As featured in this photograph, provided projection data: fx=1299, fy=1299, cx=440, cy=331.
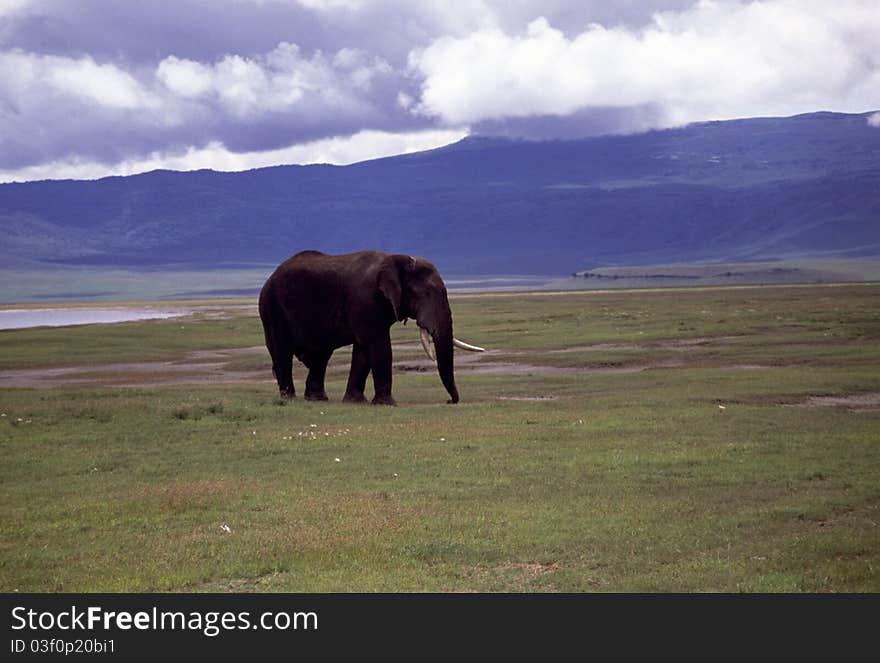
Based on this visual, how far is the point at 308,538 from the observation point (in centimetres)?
1395

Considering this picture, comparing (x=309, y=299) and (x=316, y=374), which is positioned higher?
(x=309, y=299)

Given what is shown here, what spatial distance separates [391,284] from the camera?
28500mm

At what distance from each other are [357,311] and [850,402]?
35.4 ft

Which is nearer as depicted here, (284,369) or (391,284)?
(391,284)

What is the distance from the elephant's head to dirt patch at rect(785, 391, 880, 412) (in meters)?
7.26

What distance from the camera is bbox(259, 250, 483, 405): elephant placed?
28.5 m

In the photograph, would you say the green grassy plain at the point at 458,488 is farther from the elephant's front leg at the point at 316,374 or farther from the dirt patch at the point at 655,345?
the dirt patch at the point at 655,345

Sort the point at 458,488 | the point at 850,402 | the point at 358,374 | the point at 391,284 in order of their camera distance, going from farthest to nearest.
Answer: the point at 358,374 → the point at 391,284 → the point at 850,402 → the point at 458,488

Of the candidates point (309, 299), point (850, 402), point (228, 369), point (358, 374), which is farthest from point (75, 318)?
point (850, 402)

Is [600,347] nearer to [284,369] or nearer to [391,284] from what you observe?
[284,369]

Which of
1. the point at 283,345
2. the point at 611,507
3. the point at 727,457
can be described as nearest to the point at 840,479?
the point at 727,457

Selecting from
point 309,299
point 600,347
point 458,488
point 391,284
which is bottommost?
point 600,347

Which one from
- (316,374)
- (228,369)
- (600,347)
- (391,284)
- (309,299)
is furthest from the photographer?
(600,347)
